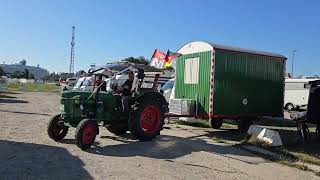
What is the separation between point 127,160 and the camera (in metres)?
9.93

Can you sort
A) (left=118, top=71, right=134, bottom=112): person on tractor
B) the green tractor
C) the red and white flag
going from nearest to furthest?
the green tractor
(left=118, top=71, right=134, bottom=112): person on tractor
the red and white flag

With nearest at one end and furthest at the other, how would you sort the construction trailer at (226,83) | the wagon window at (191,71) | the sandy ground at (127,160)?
the sandy ground at (127,160) → the construction trailer at (226,83) → the wagon window at (191,71)

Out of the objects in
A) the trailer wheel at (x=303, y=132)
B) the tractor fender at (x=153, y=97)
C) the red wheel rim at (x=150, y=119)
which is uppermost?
the tractor fender at (x=153, y=97)

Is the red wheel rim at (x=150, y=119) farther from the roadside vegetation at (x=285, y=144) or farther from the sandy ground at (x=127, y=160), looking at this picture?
the roadside vegetation at (x=285, y=144)

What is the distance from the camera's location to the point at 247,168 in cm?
1006

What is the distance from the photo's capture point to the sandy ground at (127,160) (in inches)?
338

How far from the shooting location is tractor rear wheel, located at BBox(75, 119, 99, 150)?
10742mm

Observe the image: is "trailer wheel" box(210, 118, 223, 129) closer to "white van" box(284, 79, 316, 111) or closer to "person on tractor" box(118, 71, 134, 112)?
"person on tractor" box(118, 71, 134, 112)

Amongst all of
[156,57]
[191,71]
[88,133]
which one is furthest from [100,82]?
[156,57]

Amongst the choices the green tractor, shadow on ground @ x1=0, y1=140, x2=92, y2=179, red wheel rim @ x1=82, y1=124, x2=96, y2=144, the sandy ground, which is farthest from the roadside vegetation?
shadow on ground @ x1=0, y1=140, x2=92, y2=179

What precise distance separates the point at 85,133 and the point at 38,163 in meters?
2.02

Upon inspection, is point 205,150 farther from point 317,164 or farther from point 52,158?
point 52,158

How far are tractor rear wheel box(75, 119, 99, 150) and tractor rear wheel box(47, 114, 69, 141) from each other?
1.39 metres

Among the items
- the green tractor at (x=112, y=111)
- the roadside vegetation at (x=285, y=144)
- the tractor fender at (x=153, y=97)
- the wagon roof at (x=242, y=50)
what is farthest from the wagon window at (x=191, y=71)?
the tractor fender at (x=153, y=97)
